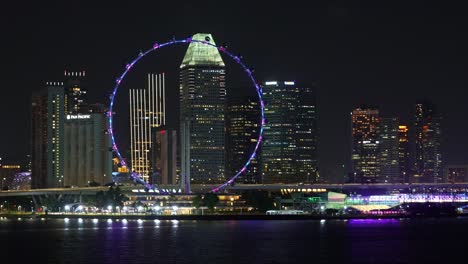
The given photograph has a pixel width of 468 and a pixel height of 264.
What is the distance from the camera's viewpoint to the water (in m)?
83.5

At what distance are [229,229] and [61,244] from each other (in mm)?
31871

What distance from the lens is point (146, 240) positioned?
106000 millimetres

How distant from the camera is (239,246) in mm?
96438

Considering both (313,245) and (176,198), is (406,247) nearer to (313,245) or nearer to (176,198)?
(313,245)

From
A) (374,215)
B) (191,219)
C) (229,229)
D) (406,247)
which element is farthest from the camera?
(374,215)

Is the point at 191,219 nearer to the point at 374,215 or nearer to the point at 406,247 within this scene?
the point at 374,215

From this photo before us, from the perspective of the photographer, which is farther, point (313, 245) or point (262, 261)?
point (313, 245)

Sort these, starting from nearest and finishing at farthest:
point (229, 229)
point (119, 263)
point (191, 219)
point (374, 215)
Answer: point (119, 263) < point (229, 229) < point (191, 219) < point (374, 215)

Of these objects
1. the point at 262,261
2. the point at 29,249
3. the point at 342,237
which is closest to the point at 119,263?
the point at 262,261

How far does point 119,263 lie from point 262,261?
11624 millimetres

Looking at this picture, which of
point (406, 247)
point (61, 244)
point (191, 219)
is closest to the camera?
point (406, 247)

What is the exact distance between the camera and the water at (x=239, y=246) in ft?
274

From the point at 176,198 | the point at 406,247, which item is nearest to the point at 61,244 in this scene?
the point at 406,247

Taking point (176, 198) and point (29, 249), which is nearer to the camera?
point (29, 249)
